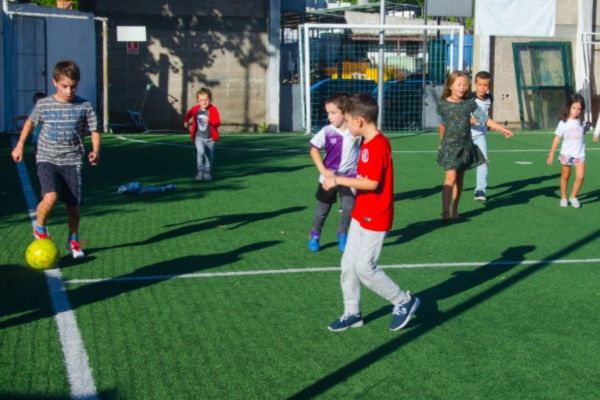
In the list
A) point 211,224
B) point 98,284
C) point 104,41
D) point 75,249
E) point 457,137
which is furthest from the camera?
point 104,41

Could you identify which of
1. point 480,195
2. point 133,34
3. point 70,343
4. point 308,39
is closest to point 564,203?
point 480,195

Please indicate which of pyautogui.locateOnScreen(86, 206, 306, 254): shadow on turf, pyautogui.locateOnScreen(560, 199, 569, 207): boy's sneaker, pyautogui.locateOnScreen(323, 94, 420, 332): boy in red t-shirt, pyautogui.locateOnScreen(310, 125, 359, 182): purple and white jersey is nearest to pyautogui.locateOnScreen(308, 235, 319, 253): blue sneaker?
pyautogui.locateOnScreen(310, 125, 359, 182): purple and white jersey

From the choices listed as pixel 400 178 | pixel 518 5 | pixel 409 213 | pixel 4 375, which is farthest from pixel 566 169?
pixel 518 5

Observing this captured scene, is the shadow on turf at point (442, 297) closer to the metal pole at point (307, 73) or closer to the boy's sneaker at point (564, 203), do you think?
the boy's sneaker at point (564, 203)

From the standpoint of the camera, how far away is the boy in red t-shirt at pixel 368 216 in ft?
21.3

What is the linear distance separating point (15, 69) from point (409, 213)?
1342 cm

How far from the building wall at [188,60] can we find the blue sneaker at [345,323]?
789 inches

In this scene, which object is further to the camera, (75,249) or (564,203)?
(564,203)

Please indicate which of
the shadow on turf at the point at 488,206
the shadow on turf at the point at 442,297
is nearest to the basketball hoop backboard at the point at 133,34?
the shadow on turf at the point at 488,206

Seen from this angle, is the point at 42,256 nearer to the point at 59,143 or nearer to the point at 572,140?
the point at 59,143

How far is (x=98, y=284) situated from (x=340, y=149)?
9.19 ft

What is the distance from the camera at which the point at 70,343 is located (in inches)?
255

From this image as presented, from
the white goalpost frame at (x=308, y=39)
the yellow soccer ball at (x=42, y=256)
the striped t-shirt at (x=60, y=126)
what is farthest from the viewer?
the white goalpost frame at (x=308, y=39)

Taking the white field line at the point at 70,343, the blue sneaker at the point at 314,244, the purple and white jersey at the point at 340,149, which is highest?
the purple and white jersey at the point at 340,149
